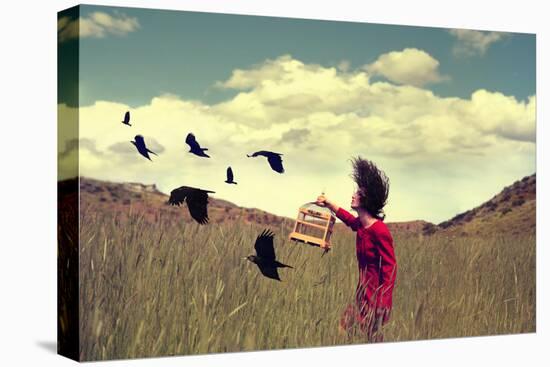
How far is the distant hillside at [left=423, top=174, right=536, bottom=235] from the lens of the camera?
1257 centimetres

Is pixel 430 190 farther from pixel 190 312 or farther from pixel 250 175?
pixel 190 312

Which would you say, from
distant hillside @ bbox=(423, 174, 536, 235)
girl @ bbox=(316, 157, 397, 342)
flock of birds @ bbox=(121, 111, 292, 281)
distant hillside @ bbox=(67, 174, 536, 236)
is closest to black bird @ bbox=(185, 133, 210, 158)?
flock of birds @ bbox=(121, 111, 292, 281)

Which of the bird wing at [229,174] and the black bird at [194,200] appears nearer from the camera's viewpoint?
the black bird at [194,200]

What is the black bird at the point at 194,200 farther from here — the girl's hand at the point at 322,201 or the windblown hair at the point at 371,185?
the windblown hair at the point at 371,185

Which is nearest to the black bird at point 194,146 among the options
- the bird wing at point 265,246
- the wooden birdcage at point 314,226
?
the bird wing at point 265,246

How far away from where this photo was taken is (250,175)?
11352 millimetres

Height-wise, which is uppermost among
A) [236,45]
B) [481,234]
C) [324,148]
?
[236,45]

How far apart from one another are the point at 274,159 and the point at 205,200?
782 mm

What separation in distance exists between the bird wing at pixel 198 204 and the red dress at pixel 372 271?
1.39m

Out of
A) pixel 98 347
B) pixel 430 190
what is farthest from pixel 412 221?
pixel 98 347

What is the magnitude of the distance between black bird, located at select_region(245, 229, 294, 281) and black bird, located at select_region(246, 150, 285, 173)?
58 centimetres

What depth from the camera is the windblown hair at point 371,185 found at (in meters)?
11.9

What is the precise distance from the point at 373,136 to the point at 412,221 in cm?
95

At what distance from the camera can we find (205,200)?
11.1 meters
